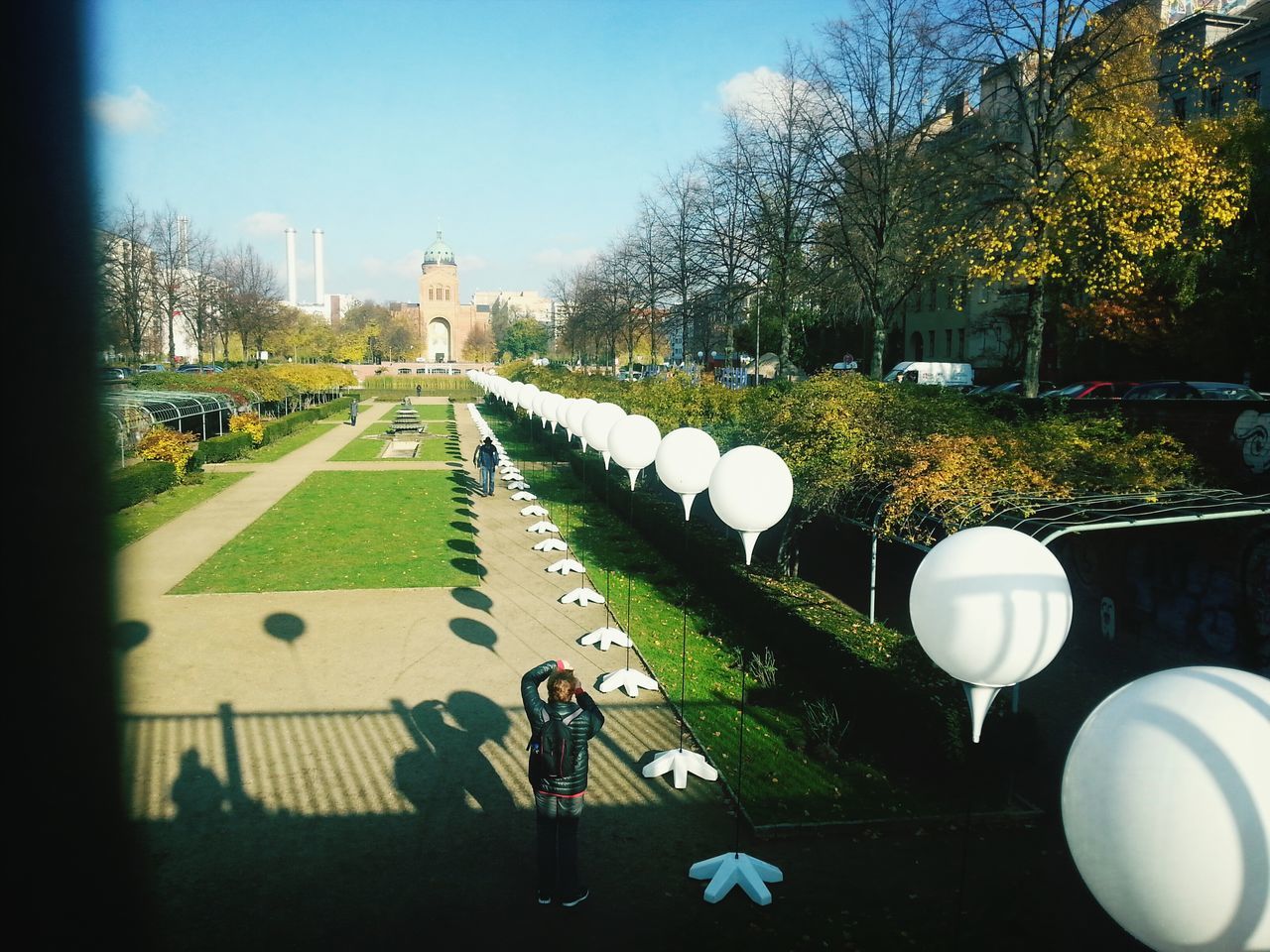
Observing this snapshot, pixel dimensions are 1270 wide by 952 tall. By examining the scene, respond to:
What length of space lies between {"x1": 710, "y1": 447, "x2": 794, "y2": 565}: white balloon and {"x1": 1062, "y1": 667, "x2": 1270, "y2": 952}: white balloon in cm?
484

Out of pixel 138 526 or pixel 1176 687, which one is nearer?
pixel 1176 687

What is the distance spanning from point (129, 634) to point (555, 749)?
8.35 meters

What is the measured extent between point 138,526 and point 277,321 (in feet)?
167

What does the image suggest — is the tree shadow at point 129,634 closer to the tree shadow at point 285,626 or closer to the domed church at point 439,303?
the tree shadow at point 285,626

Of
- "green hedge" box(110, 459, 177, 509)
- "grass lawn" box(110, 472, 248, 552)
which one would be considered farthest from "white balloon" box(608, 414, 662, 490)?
"green hedge" box(110, 459, 177, 509)

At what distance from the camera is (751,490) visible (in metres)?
7.63

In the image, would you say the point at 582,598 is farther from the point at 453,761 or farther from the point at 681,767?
the point at 681,767

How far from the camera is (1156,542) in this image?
10438 millimetres

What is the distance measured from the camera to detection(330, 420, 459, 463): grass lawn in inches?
1237

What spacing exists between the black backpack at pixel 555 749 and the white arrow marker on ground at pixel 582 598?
7.31 m

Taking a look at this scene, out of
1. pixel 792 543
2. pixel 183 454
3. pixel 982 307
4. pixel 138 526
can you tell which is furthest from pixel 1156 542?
pixel 982 307

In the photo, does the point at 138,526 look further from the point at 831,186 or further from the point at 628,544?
the point at 831,186

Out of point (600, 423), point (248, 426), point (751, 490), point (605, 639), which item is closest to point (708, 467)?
point (751, 490)

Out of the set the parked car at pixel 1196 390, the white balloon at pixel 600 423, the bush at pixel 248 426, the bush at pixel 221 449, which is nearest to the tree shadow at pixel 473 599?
the white balloon at pixel 600 423
